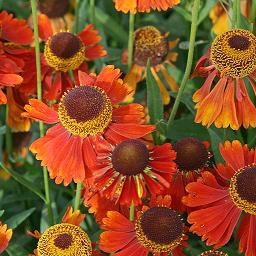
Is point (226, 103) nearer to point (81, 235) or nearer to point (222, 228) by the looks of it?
point (222, 228)

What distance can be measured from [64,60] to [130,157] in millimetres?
445

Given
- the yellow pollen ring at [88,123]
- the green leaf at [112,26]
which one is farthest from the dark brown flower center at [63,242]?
the green leaf at [112,26]

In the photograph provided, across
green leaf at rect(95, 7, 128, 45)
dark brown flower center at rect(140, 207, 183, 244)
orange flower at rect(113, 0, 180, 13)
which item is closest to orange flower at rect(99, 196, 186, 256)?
dark brown flower center at rect(140, 207, 183, 244)

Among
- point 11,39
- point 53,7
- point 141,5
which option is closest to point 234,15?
point 141,5

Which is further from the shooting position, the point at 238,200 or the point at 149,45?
the point at 149,45

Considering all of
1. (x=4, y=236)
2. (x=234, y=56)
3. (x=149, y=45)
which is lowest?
(x=4, y=236)

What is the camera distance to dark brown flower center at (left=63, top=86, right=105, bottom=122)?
135 cm

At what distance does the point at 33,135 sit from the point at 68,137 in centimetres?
55

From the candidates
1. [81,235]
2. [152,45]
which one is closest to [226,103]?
[81,235]

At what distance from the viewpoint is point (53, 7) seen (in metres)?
2.23

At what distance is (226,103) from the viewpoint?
142cm

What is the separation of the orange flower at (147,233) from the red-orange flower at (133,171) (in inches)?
1.2

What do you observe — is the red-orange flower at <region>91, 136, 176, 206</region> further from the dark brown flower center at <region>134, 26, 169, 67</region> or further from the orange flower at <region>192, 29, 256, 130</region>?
the dark brown flower center at <region>134, 26, 169, 67</region>

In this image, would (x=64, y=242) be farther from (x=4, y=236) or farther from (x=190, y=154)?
(x=190, y=154)
